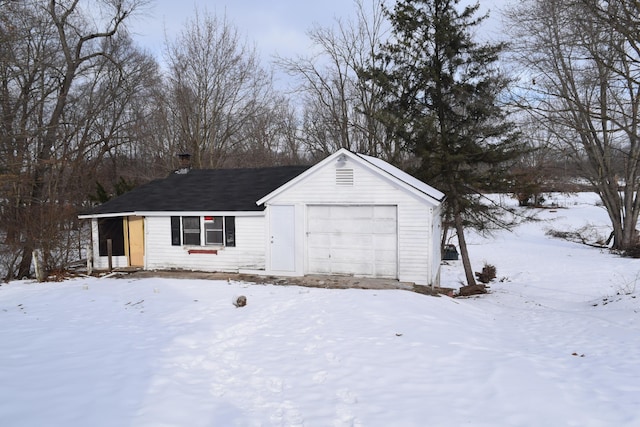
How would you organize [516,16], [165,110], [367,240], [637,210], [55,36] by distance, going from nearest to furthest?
[367,240]
[516,16]
[55,36]
[637,210]
[165,110]

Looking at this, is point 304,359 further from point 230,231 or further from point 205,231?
point 205,231

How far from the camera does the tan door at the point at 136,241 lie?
47.9 feet

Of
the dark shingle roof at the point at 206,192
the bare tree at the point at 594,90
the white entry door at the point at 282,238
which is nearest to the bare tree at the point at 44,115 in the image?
the dark shingle roof at the point at 206,192

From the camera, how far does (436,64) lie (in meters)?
16.2

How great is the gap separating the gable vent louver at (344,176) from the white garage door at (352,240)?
2.64 ft

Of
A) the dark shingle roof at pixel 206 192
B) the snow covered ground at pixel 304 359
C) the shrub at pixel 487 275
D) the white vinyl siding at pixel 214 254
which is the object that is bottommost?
the shrub at pixel 487 275

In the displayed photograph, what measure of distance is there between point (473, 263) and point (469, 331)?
15.3 m

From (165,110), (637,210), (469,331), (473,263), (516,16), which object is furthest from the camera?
(165,110)

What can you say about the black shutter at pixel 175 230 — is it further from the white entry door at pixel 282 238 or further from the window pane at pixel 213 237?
the white entry door at pixel 282 238

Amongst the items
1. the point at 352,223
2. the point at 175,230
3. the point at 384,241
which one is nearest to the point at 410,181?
the point at 384,241

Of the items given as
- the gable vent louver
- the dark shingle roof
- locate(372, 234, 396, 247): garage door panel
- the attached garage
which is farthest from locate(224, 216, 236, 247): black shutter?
locate(372, 234, 396, 247): garage door panel

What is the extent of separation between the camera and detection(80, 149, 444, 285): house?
1226cm

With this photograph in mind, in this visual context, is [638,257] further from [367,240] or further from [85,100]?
[85,100]

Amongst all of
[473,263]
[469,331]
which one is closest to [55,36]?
[469,331]
